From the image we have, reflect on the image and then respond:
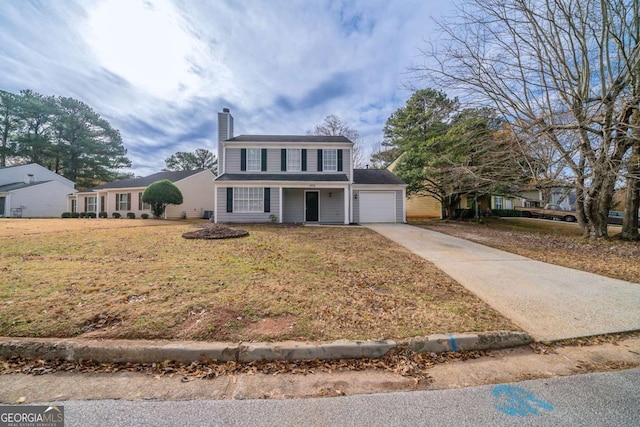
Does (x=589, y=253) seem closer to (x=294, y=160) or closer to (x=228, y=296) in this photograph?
(x=228, y=296)

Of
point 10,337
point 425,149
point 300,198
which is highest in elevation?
point 425,149

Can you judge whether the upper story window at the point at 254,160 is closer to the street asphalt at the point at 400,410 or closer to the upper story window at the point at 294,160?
the upper story window at the point at 294,160

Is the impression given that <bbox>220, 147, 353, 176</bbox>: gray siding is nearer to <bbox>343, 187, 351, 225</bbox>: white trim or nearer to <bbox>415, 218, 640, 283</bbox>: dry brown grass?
<bbox>343, 187, 351, 225</bbox>: white trim

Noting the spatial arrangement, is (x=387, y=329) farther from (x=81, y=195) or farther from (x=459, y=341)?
(x=81, y=195)

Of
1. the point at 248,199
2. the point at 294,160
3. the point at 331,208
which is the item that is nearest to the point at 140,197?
the point at 248,199

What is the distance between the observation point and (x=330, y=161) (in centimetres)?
1574

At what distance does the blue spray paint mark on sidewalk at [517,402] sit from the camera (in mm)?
1876

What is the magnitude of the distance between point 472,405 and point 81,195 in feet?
106

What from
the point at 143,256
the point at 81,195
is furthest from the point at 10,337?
the point at 81,195

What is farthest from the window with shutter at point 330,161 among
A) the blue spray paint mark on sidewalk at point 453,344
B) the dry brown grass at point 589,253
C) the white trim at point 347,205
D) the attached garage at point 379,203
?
the blue spray paint mark on sidewalk at point 453,344

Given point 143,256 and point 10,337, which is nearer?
point 10,337

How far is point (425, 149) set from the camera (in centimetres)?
1683

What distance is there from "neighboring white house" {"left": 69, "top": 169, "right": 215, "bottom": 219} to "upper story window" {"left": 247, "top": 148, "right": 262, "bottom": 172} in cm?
880

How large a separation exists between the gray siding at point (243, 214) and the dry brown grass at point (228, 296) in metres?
7.87
